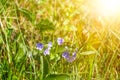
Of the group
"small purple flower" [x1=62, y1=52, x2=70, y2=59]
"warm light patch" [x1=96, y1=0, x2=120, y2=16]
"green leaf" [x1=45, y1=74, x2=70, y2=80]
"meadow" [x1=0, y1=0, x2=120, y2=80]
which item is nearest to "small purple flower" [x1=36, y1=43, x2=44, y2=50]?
"meadow" [x1=0, y1=0, x2=120, y2=80]

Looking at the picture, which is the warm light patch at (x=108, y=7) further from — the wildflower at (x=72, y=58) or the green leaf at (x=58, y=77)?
the green leaf at (x=58, y=77)

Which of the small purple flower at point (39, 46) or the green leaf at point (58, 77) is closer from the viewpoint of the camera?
the green leaf at point (58, 77)

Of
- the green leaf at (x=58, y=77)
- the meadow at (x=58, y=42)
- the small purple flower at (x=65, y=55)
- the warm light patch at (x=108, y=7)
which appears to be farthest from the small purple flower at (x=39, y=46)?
the warm light patch at (x=108, y=7)

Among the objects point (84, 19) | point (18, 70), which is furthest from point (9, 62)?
point (84, 19)

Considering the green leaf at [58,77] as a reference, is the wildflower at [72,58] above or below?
above

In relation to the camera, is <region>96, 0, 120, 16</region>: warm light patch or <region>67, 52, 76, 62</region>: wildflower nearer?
<region>67, 52, 76, 62</region>: wildflower

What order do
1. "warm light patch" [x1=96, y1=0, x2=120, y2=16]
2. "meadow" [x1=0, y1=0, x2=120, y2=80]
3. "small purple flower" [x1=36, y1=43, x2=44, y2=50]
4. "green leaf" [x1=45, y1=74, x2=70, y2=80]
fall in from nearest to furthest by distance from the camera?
"green leaf" [x1=45, y1=74, x2=70, y2=80], "meadow" [x1=0, y1=0, x2=120, y2=80], "small purple flower" [x1=36, y1=43, x2=44, y2=50], "warm light patch" [x1=96, y1=0, x2=120, y2=16]

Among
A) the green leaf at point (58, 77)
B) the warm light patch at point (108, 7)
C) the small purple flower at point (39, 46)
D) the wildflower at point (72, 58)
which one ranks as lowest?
the green leaf at point (58, 77)

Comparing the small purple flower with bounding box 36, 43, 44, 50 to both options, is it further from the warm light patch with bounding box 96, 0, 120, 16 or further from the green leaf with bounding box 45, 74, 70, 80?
the warm light patch with bounding box 96, 0, 120, 16
